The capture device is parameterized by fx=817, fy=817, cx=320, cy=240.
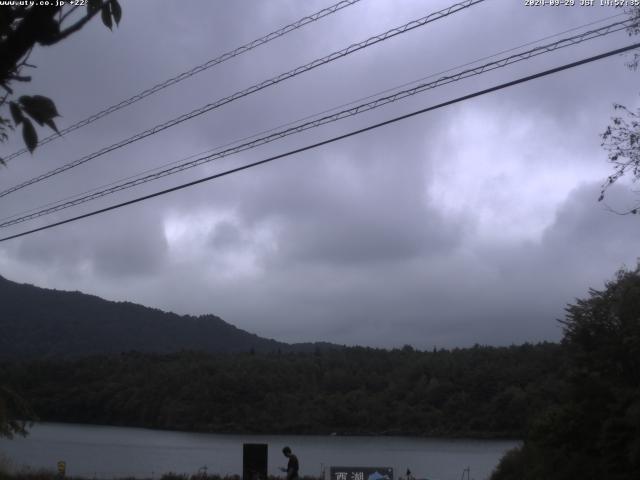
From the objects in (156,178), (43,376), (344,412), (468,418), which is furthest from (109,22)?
(344,412)

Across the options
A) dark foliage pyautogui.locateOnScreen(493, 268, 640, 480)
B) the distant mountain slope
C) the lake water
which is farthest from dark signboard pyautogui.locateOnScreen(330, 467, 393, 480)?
the distant mountain slope

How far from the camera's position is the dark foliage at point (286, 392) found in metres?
58.4

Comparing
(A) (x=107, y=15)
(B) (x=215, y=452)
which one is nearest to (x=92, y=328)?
(B) (x=215, y=452)

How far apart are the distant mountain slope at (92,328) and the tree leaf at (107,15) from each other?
8938 cm

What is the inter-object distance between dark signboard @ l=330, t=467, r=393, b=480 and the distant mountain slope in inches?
2811

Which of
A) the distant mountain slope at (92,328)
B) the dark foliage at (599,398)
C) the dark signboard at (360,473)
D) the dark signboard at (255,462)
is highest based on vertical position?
the distant mountain slope at (92,328)

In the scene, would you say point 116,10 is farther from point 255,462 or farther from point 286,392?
point 286,392

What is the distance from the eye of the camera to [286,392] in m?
73.2

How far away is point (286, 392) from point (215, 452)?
844 inches

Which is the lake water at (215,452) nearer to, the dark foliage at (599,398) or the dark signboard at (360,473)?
the dark signboard at (360,473)

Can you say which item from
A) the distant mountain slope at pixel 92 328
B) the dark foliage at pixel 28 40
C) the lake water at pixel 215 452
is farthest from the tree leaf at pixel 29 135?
the distant mountain slope at pixel 92 328

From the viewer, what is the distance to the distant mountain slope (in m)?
107

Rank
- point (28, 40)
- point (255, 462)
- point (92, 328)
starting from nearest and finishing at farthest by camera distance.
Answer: point (28, 40) → point (255, 462) → point (92, 328)

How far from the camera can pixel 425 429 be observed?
6275cm
